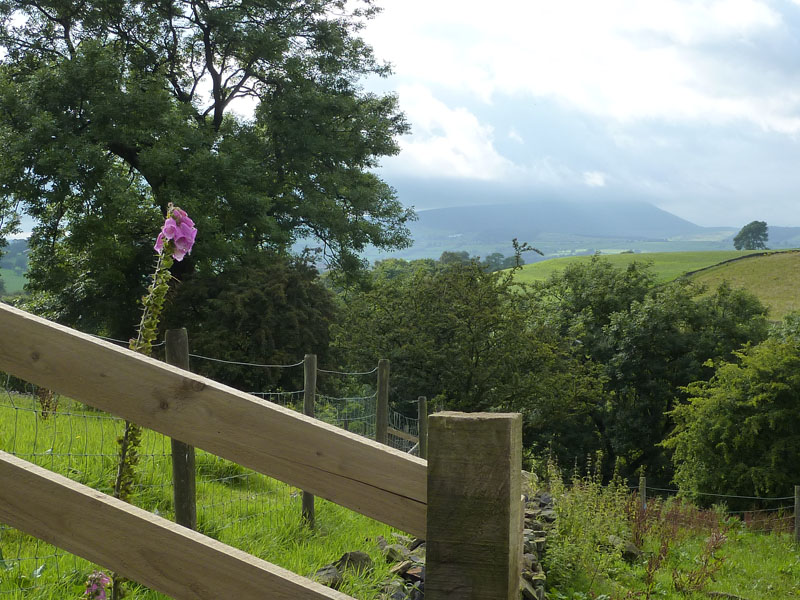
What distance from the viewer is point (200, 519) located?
543cm

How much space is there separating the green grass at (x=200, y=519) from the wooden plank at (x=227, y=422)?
9.42ft

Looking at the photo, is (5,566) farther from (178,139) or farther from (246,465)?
(178,139)

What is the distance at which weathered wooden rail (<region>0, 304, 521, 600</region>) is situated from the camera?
130cm

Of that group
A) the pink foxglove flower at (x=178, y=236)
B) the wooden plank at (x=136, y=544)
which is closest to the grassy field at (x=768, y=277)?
the pink foxglove flower at (x=178, y=236)

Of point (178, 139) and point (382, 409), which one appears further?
point (178, 139)

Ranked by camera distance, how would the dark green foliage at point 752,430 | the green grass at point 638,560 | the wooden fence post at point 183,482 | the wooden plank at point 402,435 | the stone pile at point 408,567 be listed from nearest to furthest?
the wooden fence post at point 183,482 < the stone pile at point 408,567 < the green grass at point 638,560 < the wooden plank at point 402,435 < the dark green foliage at point 752,430

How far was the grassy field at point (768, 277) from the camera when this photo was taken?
167 feet

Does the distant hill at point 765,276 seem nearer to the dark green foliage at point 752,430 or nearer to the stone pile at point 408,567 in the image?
the dark green foliage at point 752,430

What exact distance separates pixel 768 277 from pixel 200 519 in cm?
5873

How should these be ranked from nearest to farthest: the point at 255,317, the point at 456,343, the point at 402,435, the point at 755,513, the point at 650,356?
the point at 402,435 < the point at 456,343 < the point at 255,317 < the point at 755,513 < the point at 650,356

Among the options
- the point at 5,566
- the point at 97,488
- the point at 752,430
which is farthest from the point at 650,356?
the point at 5,566

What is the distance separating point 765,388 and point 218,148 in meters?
18.7

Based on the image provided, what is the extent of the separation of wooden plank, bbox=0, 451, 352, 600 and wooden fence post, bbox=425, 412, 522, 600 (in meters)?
0.20

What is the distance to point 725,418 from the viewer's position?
23438mm
